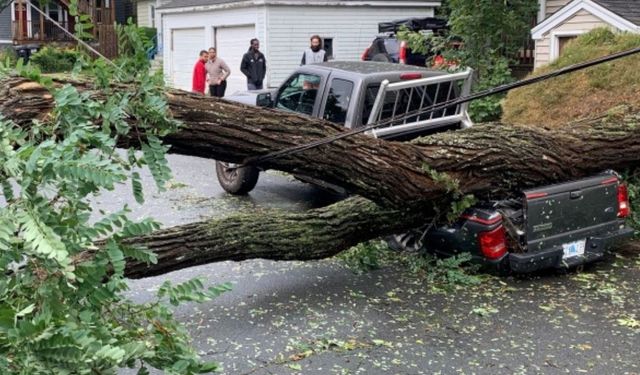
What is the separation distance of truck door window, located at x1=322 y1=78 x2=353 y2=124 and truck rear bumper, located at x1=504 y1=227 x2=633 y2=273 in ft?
10.5

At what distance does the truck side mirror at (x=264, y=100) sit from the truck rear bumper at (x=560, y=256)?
5.09 meters

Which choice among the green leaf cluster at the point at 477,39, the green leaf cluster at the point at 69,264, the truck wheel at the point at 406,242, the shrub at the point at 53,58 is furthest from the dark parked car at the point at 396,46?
the green leaf cluster at the point at 69,264

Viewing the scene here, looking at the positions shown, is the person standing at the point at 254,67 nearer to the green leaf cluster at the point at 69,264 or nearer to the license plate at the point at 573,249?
the license plate at the point at 573,249

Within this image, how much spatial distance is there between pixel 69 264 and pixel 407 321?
13.1 ft

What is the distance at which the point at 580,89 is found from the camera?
1127 cm

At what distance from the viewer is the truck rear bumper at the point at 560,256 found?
668cm

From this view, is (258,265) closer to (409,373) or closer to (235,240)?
(235,240)

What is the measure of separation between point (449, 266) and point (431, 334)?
140 centimetres

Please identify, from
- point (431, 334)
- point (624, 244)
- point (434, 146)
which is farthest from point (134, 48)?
point (624, 244)

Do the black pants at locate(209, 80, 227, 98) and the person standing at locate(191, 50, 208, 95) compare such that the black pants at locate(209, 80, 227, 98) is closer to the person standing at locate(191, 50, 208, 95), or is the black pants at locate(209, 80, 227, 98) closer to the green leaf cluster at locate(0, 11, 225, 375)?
the person standing at locate(191, 50, 208, 95)

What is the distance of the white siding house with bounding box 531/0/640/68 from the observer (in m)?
14.8

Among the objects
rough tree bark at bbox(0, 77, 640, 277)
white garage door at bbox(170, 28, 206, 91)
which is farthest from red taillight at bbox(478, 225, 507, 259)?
white garage door at bbox(170, 28, 206, 91)

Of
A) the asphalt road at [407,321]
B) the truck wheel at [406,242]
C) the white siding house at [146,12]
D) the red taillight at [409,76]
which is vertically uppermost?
the white siding house at [146,12]

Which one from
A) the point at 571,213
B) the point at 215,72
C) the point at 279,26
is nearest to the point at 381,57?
the point at 215,72
